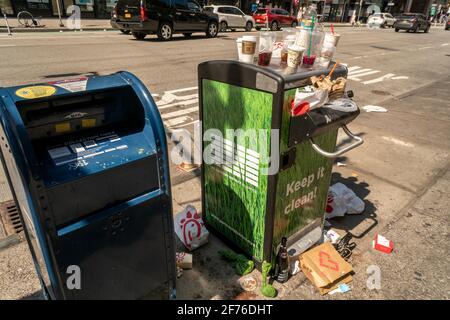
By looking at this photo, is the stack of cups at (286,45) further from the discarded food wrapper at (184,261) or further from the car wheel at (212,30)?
the car wheel at (212,30)

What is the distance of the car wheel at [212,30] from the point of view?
1662 cm

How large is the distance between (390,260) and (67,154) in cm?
279

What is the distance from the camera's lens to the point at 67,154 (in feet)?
5.76

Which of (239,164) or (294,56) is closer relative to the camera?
(294,56)

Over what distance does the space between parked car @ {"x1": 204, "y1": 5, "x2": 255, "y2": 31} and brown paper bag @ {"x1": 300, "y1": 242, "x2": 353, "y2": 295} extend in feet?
62.9

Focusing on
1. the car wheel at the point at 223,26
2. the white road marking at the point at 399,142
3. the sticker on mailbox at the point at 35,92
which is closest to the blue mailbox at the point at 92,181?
the sticker on mailbox at the point at 35,92

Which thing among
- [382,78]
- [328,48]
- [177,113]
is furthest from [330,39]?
[382,78]

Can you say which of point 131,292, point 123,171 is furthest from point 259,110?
point 131,292

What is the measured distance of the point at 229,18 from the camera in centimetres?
2019

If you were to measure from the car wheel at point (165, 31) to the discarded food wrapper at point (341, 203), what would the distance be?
41.6ft

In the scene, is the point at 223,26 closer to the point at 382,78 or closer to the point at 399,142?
the point at 382,78

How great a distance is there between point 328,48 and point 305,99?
765 millimetres

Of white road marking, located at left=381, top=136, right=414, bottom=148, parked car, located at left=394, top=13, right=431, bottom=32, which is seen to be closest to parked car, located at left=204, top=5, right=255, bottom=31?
parked car, located at left=394, top=13, right=431, bottom=32
